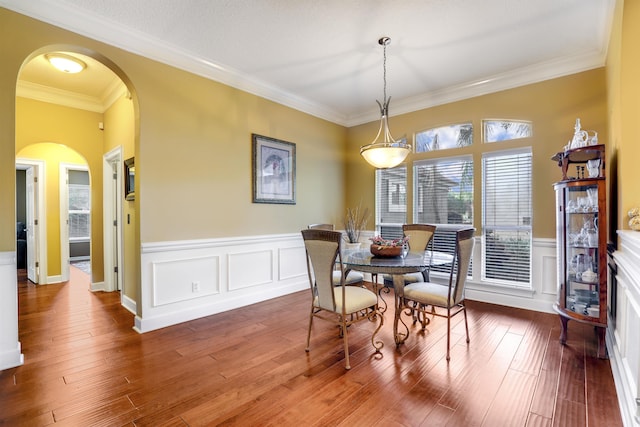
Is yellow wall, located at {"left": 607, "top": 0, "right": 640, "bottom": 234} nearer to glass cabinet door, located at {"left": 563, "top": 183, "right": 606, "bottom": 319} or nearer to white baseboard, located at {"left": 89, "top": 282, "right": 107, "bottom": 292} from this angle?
glass cabinet door, located at {"left": 563, "top": 183, "right": 606, "bottom": 319}

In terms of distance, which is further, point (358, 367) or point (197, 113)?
point (197, 113)

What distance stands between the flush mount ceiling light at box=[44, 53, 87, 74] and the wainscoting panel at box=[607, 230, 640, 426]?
16.6ft

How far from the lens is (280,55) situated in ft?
10.9

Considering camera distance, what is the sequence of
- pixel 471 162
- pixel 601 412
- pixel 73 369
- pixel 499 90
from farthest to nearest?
pixel 471 162 < pixel 499 90 < pixel 73 369 < pixel 601 412

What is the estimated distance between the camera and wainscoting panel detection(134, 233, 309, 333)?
3090 mm

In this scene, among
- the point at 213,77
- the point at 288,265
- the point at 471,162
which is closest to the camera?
the point at 213,77

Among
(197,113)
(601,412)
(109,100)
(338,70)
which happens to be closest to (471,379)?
(601,412)

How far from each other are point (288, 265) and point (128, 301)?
83.0 inches

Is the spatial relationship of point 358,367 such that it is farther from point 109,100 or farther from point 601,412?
point 109,100

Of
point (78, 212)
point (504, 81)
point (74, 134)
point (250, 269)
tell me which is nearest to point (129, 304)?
point (250, 269)

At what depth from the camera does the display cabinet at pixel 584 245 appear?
2432 mm

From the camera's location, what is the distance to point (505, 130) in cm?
390

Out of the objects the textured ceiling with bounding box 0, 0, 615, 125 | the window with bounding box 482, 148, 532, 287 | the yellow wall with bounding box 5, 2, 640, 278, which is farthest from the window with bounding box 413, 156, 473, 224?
the textured ceiling with bounding box 0, 0, 615, 125

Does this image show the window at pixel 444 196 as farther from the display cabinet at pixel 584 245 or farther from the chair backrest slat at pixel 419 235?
the display cabinet at pixel 584 245
